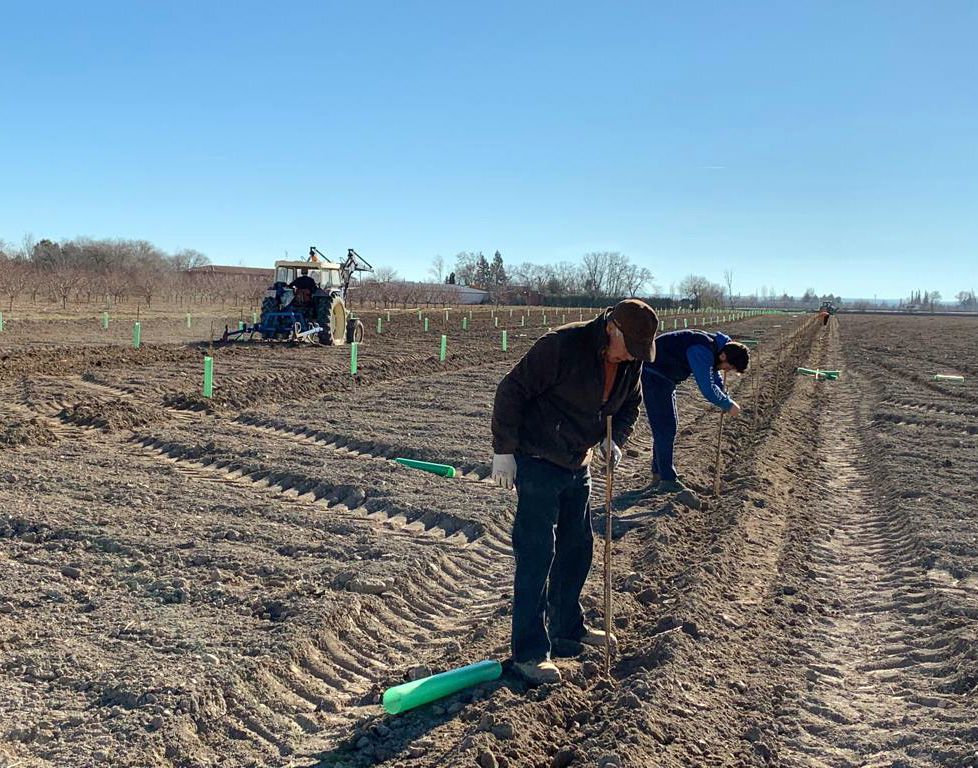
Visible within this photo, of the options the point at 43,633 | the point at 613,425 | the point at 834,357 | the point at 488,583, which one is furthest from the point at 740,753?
the point at 834,357

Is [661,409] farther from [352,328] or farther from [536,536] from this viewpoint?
[352,328]

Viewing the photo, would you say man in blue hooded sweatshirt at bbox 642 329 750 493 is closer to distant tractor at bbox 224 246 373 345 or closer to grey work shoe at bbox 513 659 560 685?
grey work shoe at bbox 513 659 560 685

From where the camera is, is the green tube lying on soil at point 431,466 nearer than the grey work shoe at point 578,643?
No

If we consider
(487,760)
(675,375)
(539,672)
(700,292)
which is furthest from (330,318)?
(700,292)

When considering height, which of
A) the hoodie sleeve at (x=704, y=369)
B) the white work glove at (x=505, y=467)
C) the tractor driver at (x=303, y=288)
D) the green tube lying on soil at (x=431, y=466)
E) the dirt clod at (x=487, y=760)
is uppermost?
the tractor driver at (x=303, y=288)

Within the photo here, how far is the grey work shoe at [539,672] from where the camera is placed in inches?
155

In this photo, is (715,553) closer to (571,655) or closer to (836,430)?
(571,655)

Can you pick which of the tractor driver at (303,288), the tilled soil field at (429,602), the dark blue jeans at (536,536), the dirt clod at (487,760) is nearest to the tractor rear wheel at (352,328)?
the tractor driver at (303,288)

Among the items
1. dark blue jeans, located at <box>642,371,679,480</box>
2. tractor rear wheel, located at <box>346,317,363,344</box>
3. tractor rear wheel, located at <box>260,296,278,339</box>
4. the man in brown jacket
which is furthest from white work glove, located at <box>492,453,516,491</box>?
tractor rear wheel, located at <box>346,317,363,344</box>

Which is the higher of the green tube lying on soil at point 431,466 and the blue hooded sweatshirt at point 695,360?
the blue hooded sweatshirt at point 695,360

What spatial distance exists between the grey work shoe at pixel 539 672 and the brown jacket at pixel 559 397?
0.96 m

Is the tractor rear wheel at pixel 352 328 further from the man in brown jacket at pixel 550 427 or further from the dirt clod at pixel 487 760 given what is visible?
the dirt clod at pixel 487 760

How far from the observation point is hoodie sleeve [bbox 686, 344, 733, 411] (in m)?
6.83

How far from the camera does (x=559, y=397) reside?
3.97 metres
